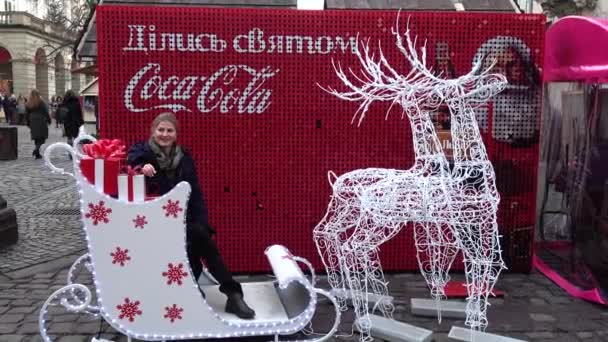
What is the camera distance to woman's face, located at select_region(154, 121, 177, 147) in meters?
4.31

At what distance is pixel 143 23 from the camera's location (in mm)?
5492

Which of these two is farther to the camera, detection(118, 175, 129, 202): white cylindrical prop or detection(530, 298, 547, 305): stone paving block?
detection(530, 298, 547, 305): stone paving block

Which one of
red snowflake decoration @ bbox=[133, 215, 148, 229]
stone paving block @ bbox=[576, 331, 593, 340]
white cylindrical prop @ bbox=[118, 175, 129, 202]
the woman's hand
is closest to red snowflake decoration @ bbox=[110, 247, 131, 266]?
red snowflake decoration @ bbox=[133, 215, 148, 229]

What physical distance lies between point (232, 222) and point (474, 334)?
2.54m

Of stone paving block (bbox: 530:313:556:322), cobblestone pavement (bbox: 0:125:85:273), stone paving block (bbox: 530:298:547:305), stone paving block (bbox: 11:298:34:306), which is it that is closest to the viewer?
stone paving block (bbox: 530:313:556:322)

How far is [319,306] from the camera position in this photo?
16.9 feet

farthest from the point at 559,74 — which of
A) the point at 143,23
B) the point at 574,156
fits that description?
the point at 143,23

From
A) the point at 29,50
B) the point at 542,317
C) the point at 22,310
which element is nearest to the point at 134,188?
the point at 22,310

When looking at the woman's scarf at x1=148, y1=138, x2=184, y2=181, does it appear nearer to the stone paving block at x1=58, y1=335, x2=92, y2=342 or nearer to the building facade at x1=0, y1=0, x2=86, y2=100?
the stone paving block at x1=58, y1=335, x2=92, y2=342

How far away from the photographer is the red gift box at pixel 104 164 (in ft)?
12.4

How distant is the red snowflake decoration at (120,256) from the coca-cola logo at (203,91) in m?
2.09

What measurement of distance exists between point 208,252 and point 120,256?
686mm

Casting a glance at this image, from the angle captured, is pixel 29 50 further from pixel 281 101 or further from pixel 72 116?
pixel 281 101

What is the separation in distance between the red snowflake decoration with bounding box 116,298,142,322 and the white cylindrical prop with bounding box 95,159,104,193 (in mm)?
742
